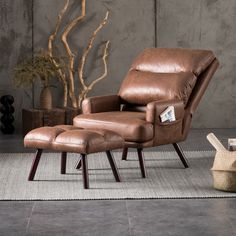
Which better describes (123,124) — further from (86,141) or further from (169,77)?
(169,77)

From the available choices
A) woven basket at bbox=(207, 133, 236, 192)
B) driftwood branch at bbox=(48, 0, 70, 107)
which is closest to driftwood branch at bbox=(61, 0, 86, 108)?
driftwood branch at bbox=(48, 0, 70, 107)

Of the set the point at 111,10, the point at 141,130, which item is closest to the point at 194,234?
the point at 141,130

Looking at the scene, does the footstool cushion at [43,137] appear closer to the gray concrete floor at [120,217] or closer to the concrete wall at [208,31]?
the gray concrete floor at [120,217]

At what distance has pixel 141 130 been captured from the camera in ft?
20.3

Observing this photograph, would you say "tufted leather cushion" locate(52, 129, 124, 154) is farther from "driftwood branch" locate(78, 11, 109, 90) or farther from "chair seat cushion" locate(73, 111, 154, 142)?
"driftwood branch" locate(78, 11, 109, 90)

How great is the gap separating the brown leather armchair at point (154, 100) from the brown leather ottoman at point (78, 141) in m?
0.30

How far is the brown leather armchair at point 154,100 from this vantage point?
6.29 m

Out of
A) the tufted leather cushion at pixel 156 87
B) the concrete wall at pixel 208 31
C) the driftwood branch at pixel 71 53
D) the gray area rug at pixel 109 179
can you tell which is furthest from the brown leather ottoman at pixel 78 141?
the concrete wall at pixel 208 31

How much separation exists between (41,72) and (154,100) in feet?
5.82

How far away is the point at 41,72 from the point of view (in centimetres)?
817

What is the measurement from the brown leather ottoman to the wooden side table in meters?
2.09

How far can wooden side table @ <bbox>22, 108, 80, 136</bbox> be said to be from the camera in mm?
8203

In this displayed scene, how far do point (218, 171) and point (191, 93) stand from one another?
1.22 m

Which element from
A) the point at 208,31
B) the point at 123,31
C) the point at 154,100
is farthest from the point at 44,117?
the point at 208,31
